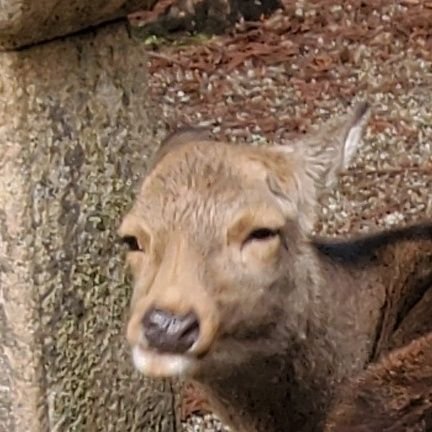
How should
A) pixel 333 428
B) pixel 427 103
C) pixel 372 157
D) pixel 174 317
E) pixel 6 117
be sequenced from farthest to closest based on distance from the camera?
pixel 427 103 < pixel 372 157 < pixel 6 117 < pixel 174 317 < pixel 333 428

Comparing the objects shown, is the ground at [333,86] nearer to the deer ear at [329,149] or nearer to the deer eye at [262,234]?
the deer ear at [329,149]

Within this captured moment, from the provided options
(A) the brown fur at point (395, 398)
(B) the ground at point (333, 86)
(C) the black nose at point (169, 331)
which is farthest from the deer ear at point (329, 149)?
(B) the ground at point (333, 86)

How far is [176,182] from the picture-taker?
4.50 metres

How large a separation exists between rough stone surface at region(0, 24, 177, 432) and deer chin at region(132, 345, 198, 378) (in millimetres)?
930

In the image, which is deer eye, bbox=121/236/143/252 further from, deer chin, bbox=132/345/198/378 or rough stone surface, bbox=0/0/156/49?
rough stone surface, bbox=0/0/156/49

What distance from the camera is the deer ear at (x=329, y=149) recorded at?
4824 millimetres

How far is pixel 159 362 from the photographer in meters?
4.09

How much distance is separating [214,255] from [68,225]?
2.82ft

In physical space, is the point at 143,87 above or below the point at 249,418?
above

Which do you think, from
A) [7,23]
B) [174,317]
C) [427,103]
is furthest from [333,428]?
[427,103]

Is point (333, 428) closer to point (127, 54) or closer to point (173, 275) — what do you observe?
point (173, 275)

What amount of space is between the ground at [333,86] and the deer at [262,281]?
2.72 meters

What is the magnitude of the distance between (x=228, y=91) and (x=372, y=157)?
1.56m

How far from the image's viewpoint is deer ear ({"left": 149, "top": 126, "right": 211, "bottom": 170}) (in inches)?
188
